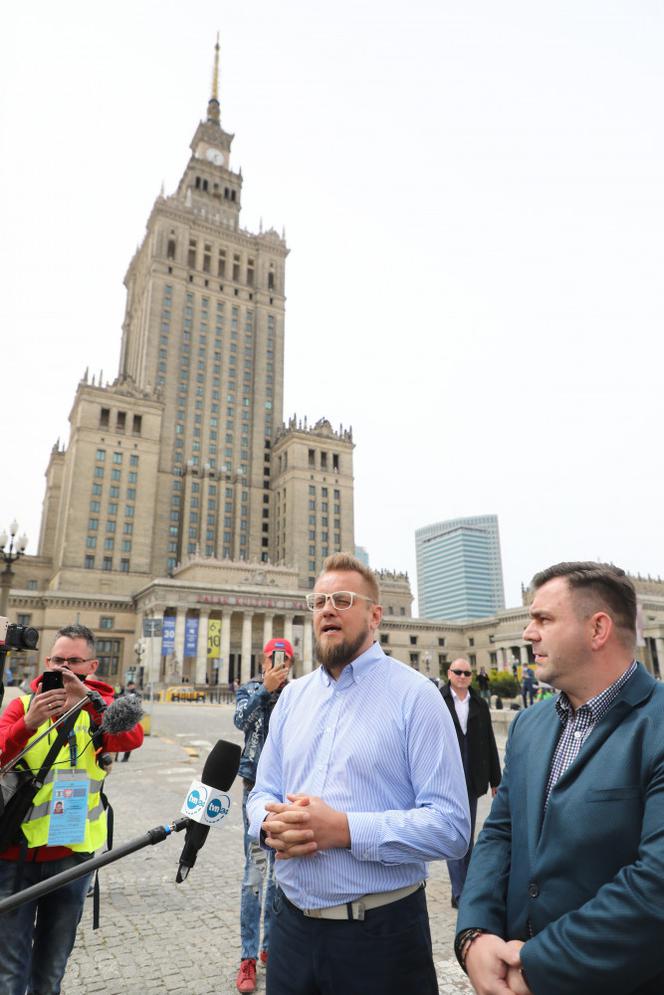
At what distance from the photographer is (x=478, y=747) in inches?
265

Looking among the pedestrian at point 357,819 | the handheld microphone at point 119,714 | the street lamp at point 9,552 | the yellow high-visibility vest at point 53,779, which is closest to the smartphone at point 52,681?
the handheld microphone at point 119,714

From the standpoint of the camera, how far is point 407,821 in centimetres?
245

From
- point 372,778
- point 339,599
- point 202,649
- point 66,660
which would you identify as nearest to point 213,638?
point 202,649

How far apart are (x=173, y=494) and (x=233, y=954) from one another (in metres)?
85.1

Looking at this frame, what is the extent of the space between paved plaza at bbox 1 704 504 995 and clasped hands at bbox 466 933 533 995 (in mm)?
2604

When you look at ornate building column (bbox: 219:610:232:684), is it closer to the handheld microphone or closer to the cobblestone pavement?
the cobblestone pavement

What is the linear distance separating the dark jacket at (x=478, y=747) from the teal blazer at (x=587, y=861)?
422cm

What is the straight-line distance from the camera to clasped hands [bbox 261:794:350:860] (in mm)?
2359

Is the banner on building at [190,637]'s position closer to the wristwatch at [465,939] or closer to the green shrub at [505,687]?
the green shrub at [505,687]

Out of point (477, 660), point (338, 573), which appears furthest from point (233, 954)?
point (477, 660)

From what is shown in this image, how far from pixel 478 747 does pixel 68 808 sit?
183 inches

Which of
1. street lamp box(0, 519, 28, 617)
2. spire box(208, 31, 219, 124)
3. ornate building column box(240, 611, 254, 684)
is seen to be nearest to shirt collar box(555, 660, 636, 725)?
street lamp box(0, 519, 28, 617)

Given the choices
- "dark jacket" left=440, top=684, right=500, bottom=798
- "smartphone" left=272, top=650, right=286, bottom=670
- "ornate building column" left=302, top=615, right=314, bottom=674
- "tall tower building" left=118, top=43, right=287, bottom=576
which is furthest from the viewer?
"tall tower building" left=118, top=43, right=287, bottom=576

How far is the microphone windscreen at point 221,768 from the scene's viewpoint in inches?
106
